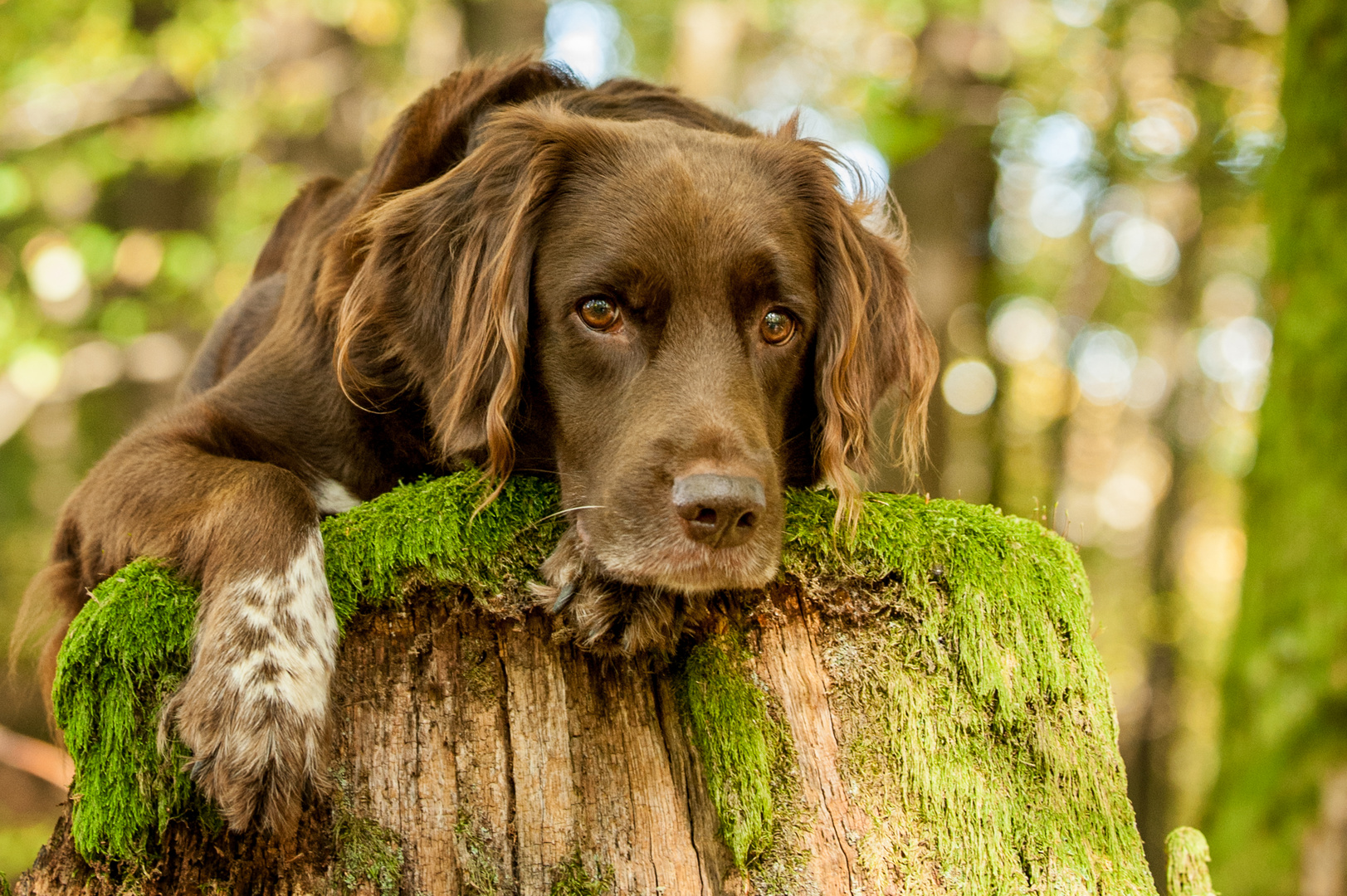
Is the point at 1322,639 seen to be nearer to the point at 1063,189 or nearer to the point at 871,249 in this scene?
the point at 871,249

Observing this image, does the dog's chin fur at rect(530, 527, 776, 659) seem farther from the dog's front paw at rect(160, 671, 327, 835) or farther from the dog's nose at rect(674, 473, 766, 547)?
the dog's front paw at rect(160, 671, 327, 835)

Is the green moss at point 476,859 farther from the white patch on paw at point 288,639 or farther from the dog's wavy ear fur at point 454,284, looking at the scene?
the dog's wavy ear fur at point 454,284

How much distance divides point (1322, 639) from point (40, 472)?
66.6 feet

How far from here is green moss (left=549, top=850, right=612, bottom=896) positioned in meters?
2.29

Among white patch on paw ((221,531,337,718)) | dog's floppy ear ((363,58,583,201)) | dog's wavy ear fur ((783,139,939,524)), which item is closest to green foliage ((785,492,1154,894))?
dog's wavy ear fur ((783,139,939,524))

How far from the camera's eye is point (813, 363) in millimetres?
3154

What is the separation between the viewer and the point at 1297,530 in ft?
19.1

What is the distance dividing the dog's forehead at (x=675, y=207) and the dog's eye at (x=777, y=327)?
0.41 feet

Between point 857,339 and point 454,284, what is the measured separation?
119 centimetres

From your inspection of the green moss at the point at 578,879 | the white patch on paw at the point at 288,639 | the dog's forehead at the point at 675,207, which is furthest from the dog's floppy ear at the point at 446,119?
the green moss at the point at 578,879

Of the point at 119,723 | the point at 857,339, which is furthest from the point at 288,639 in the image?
the point at 857,339

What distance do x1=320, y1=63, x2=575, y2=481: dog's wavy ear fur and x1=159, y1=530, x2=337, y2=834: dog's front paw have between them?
1.94ft

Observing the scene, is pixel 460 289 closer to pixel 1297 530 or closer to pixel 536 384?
pixel 536 384

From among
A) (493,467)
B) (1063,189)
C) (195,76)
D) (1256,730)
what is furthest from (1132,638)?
(493,467)
